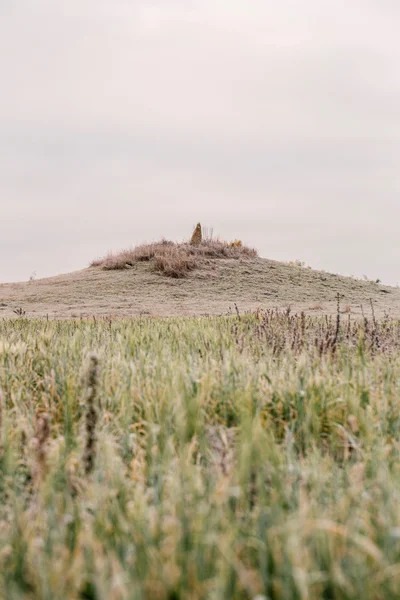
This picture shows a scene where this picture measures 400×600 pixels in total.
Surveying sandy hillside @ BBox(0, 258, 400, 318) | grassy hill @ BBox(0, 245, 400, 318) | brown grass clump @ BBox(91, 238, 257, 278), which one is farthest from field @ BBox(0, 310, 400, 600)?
brown grass clump @ BBox(91, 238, 257, 278)

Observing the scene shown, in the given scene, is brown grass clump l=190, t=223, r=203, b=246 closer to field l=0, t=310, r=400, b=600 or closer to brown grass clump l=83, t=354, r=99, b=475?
field l=0, t=310, r=400, b=600

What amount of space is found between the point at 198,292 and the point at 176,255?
164 inches

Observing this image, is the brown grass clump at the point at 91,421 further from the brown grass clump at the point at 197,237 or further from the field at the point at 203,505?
the brown grass clump at the point at 197,237

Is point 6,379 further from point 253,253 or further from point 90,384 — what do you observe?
point 253,253

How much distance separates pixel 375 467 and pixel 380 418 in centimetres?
101

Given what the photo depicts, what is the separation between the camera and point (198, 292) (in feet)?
61.1

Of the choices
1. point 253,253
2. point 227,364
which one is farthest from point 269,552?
point 253,253

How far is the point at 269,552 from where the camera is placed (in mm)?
1543

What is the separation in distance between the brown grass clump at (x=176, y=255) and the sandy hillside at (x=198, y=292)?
0.49 m

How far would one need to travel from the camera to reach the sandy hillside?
15.8 meters

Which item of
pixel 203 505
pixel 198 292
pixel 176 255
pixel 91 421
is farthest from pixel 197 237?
pixel 203 505

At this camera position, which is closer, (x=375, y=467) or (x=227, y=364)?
(x=375, y=467)

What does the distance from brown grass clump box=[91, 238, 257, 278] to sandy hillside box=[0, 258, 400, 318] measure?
488 mm

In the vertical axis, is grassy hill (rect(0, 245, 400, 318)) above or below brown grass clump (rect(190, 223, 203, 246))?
below
